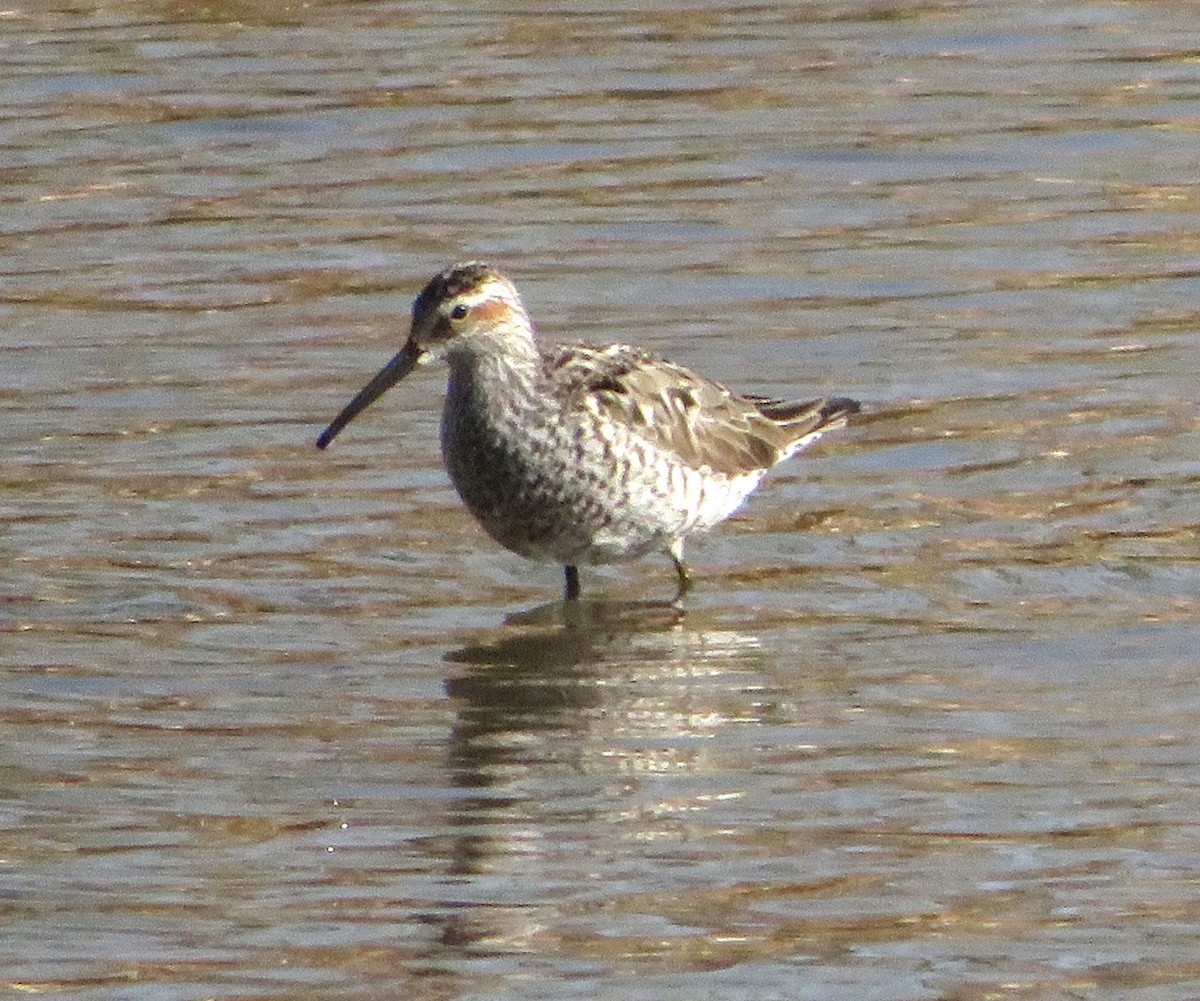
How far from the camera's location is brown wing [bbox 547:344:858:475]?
446 inches

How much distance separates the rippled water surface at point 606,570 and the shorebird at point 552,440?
297mm

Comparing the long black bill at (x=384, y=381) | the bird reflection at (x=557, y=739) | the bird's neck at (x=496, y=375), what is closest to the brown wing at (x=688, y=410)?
the bird's neck at (x=496, y=375)

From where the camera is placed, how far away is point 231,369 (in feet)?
44.9

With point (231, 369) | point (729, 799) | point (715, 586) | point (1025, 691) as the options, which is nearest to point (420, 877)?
point (729, 799)

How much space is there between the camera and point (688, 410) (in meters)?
11.7

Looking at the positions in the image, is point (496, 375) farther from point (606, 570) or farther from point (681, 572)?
point (606, 570)

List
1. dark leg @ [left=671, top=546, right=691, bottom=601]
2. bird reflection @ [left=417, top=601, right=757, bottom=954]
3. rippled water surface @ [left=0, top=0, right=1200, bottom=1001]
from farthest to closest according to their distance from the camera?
dark leg @ [left=671, top=546, right=691, bottom=601] → bird reflection @ [left=417, top=601, right=757, bottom=954] → rippled water surface @ [left=0, top=0, right=1200, bottom=1001]

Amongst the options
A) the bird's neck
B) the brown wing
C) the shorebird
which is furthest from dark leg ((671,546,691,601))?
the bird's neck

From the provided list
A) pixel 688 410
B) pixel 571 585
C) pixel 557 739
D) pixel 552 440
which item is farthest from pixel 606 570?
pixel 557 739

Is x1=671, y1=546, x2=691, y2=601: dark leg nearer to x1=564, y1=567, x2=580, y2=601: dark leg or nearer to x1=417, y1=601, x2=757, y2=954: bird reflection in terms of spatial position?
x1=417, y1=601, x2=757, y2=954: bird reflection

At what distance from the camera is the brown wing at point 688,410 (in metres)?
11.3

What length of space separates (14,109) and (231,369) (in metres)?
4.46

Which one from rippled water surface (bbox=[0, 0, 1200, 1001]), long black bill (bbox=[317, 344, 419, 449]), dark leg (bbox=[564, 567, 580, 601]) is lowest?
dark leg (bbox=[564, 567, 580, 601])

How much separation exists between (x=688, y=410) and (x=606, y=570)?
80 centimetres
